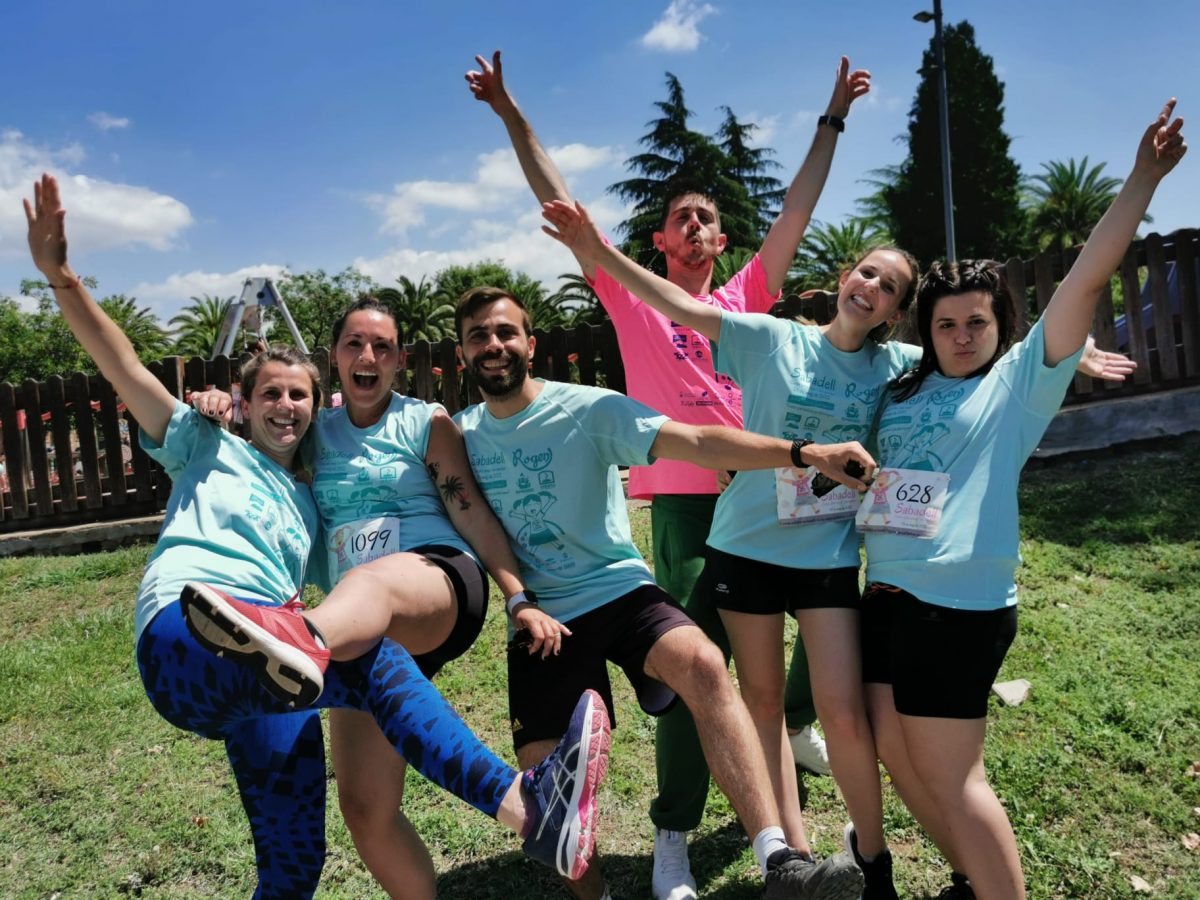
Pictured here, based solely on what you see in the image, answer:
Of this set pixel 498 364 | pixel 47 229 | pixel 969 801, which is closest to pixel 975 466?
pixel 969 801

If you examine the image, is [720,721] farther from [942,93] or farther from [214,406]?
[942,93]

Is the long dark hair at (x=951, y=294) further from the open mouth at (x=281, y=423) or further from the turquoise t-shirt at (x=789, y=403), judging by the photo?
the open mouth at (x=281, y=423)

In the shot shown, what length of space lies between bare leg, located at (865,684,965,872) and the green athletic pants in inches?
21.6

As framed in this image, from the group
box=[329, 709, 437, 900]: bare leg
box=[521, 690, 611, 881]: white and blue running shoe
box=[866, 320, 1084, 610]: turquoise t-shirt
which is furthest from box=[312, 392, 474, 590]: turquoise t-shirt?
box=[866, 320, 1084, 610]: turquoise t-shirt

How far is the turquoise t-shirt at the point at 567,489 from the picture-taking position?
2809 mm

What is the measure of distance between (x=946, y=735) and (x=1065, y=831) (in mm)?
1271

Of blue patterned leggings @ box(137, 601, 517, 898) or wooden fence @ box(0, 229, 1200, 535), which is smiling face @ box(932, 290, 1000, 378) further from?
wooden fence @ box(0, 229, 1200, 535)

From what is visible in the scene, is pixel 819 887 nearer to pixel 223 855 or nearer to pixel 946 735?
pixel 946 735

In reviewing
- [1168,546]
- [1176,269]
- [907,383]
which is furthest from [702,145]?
[907,383]

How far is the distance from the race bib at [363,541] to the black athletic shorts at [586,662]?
1.73 feet

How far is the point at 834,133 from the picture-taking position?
11.5 feet

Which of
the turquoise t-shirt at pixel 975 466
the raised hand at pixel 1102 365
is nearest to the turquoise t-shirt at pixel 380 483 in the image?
the turquoise t-shirt at pixel 975 466

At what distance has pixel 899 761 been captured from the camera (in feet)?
8.48

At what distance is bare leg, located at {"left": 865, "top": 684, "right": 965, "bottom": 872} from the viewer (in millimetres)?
2572
